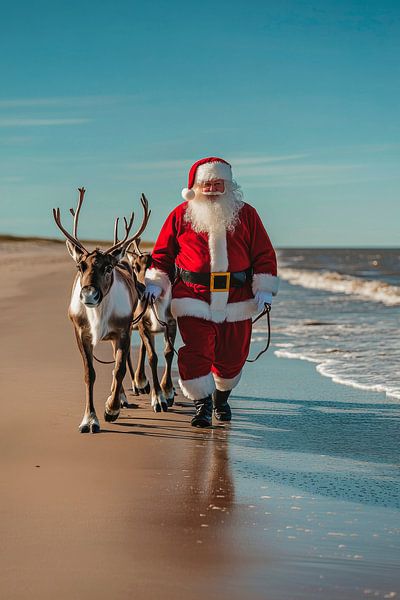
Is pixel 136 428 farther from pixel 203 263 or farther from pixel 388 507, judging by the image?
pixel 388 507

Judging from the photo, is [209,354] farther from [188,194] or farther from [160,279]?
[188,194]

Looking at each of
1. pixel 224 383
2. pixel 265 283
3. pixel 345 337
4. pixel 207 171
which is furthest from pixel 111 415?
pixel 345 337

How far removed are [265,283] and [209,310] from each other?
483 mm

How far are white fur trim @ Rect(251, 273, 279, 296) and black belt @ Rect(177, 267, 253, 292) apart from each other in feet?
0.33

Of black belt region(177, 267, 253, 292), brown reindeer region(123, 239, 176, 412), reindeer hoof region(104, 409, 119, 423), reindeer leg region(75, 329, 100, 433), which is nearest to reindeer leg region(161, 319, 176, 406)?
brown reindeer region(123, 239, 176, 412)

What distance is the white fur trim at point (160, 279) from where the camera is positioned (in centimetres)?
652

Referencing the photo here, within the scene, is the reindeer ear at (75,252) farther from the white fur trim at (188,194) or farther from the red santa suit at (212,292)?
the white fur trim at (188,194)

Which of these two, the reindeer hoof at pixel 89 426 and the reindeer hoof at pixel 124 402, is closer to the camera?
the reindeer hoof at pixel 89 426

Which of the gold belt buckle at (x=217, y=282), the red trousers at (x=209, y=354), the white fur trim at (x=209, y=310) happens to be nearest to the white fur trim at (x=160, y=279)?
the white fur trim at (x=209, y=310)

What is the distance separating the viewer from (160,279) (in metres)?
6.54

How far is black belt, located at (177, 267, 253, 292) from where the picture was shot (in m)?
6.38

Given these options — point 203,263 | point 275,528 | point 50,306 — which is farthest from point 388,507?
point 50,306

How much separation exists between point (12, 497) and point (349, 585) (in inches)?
71.8

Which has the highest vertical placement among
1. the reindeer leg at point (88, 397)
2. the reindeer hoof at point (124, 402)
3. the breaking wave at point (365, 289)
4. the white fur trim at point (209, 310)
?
the white fur trim at point (209, 310)
